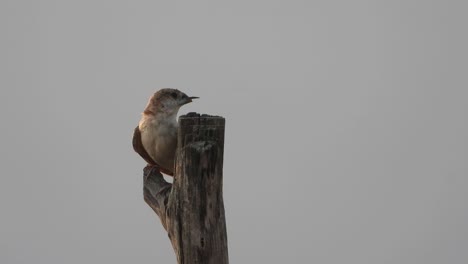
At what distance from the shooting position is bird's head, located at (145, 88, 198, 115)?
845cm

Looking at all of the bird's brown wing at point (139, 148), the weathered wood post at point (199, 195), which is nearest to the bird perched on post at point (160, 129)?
the bird's brown wing at point (139, 148)

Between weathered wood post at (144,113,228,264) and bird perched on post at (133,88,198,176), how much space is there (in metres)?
2.21

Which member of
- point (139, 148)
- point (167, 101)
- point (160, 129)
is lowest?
point (139, 148)

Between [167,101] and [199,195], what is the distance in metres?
3.21

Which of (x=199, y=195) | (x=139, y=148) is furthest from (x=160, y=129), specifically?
(x=199, y=195)

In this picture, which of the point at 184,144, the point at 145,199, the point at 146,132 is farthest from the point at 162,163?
the point at 184,144

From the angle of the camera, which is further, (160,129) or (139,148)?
(139,148)

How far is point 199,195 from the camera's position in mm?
5539

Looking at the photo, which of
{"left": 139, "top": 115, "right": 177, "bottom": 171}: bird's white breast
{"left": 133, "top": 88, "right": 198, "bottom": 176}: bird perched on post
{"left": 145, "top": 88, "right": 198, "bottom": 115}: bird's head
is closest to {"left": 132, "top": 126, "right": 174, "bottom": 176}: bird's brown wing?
{"left": 133, "top": 88, "right": 198, "bottom": 176}: bird perched on post

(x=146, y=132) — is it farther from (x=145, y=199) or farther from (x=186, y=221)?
(x=186, y=221)

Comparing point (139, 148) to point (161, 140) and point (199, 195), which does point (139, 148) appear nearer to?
point (161, 140)

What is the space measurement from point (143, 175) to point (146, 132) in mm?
1036

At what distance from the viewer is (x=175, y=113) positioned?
850 centimetres

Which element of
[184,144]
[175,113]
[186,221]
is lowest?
[186,221]
